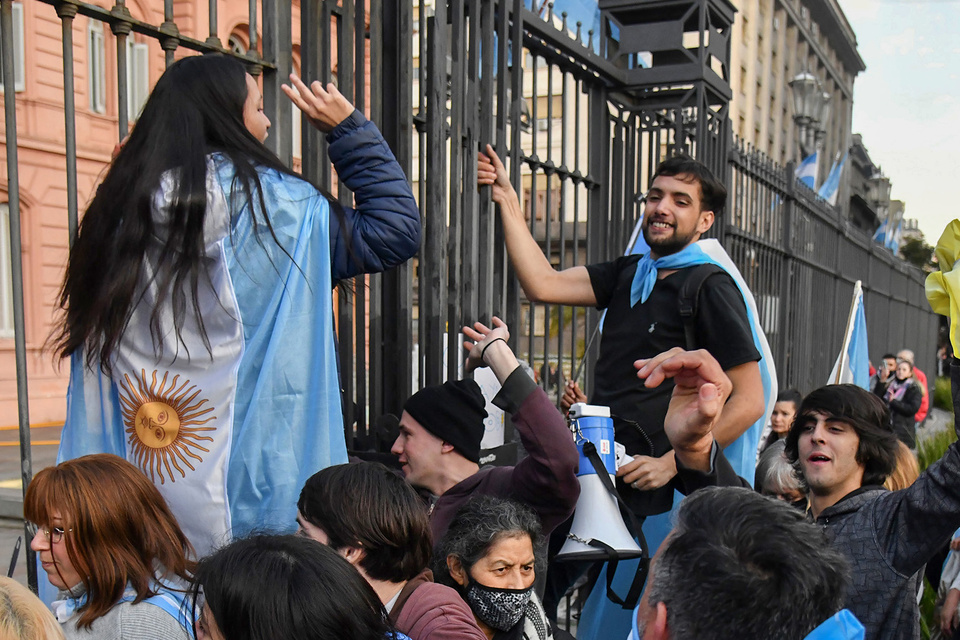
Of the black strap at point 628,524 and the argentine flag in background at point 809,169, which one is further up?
the argentine flag in background at point 809,169

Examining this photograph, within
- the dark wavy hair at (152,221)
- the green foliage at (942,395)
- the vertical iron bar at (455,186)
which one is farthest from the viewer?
the green foliage at (942,395)

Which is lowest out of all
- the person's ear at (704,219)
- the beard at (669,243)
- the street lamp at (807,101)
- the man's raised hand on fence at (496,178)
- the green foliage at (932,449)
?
the green foliage at (932,449)

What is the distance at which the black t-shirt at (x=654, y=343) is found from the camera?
3.30 m

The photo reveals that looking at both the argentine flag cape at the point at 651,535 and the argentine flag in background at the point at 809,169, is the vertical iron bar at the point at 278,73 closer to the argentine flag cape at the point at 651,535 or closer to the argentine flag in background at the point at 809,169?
the argentine flag cape at the point at 651,535

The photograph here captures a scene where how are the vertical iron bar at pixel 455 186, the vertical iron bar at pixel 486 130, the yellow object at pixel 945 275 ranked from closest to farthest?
1. the yellow object at pixel 945 275
2. the vertical iron bar at pixel 455 186
3. the vertical iron bar at pixel 486 130

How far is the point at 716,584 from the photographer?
54.6 inches

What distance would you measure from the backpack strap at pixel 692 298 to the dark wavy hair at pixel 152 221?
1.62 m

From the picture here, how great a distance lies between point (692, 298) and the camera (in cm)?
335

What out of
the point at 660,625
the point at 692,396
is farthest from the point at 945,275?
the point at 660,625

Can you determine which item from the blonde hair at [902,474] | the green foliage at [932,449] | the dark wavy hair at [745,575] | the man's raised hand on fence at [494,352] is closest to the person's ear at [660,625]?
the dark wavy hair at [745,575]

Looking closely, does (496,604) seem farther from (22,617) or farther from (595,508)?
(22,617)

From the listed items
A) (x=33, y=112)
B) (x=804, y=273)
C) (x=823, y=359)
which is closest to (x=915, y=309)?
(x=823, y=359)

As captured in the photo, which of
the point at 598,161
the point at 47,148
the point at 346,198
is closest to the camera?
the point at 346,198

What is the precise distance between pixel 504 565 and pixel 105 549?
3.43ft
